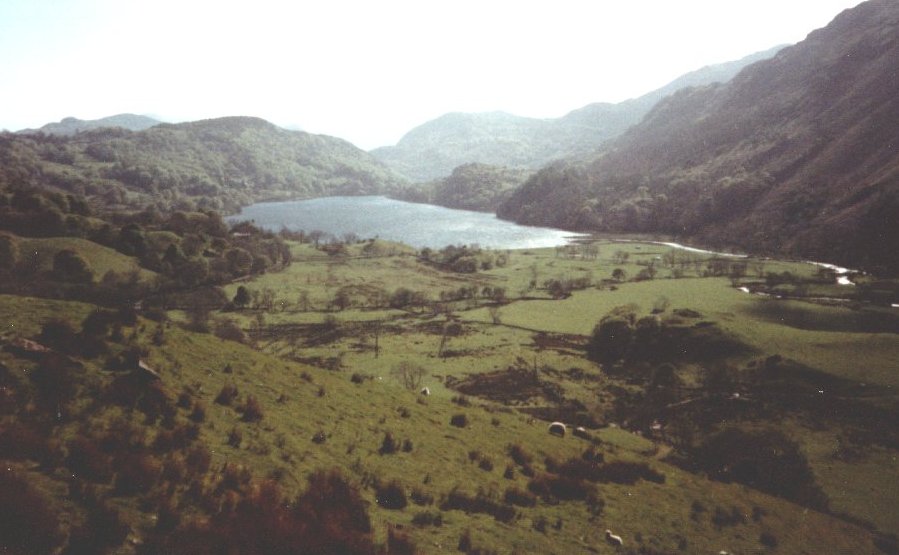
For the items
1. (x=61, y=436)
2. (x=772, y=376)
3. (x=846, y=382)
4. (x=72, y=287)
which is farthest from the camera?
(x=72, y=287)

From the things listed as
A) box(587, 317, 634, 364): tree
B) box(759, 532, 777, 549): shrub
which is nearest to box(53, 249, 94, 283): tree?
box(587, 317, 634, 364): tree

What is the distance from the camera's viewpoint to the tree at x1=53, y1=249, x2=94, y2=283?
127812mm

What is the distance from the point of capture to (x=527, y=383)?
81938 mm

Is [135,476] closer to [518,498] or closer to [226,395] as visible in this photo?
[226,395]

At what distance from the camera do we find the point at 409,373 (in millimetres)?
83438

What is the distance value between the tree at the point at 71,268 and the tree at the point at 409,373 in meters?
100

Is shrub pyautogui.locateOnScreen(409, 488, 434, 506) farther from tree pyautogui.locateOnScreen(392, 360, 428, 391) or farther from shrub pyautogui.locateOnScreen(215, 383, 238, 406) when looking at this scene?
tree pyautogui.locateOnScreen(392, 360, 428, 391)

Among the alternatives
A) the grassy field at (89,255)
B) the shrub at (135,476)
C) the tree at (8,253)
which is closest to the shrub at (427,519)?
the shrub at (135,476)

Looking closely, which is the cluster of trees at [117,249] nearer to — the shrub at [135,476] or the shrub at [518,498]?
the shrub at [135,476]

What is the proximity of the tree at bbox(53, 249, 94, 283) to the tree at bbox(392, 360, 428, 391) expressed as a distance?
100305 mm

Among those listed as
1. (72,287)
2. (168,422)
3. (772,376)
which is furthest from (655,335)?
(72,287)

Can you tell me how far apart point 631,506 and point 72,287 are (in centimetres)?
14007

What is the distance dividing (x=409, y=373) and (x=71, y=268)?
108m

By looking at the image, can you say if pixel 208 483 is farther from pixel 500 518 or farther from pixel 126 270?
pixel 126 270
